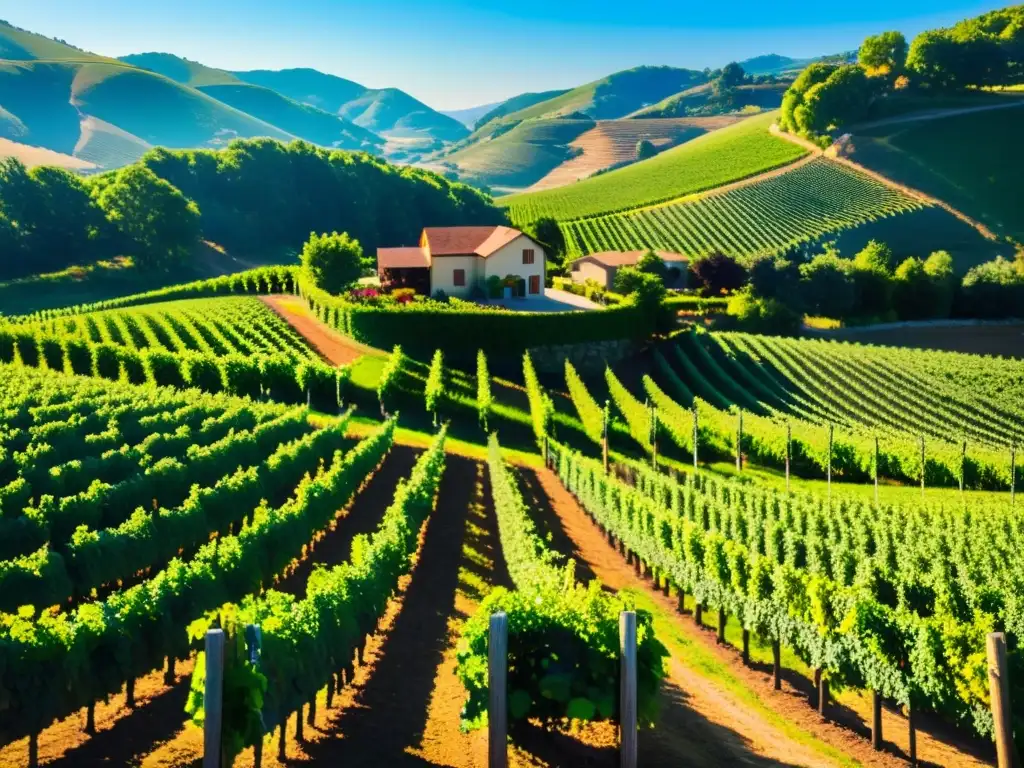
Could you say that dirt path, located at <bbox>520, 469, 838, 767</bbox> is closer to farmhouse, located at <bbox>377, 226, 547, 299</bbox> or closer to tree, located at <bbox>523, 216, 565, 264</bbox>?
farmhouse, located at <bbox>377, 226, 547, 299</bbox>

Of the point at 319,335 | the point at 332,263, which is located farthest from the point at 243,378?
the point at 332,263

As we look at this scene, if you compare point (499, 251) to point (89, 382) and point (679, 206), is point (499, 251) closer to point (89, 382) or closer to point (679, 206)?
point (89, 382)

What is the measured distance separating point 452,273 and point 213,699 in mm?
60196

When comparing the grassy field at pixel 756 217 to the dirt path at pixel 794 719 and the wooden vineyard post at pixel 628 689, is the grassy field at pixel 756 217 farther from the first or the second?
the wooden vineyard post at pixel 628 689

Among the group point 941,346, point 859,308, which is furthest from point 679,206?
point 941,346

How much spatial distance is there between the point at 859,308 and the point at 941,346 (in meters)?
10.9

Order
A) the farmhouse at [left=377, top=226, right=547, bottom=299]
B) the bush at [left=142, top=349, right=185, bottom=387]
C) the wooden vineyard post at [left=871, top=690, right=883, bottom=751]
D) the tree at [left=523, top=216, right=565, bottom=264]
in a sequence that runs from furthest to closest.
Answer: the tree at [left=523, top=216, right=565, bottom=264], the farmhouse at [left=377, top=226, right=547, bottom=299], the bush at [left=142, top=349, right=185, bottom=387], the wooden vineyard post at [left=871, top=690, right=883, bottom=751]

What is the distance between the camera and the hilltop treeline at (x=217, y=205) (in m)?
83.8

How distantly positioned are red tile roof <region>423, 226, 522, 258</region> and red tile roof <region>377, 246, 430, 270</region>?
1123 mm

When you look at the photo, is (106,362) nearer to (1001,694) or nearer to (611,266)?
(611,266)

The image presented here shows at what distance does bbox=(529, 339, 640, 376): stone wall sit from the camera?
58094 mm

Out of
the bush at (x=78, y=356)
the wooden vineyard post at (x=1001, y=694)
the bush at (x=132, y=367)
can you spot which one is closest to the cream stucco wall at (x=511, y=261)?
the bush at (x=132, y=367)

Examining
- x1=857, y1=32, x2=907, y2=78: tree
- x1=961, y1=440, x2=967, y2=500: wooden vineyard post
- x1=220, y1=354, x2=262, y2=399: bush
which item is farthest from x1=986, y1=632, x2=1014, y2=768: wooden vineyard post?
x1=857, y1=32, x2=907, y2=78: tree

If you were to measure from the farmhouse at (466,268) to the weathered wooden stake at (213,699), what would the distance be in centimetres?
5862
